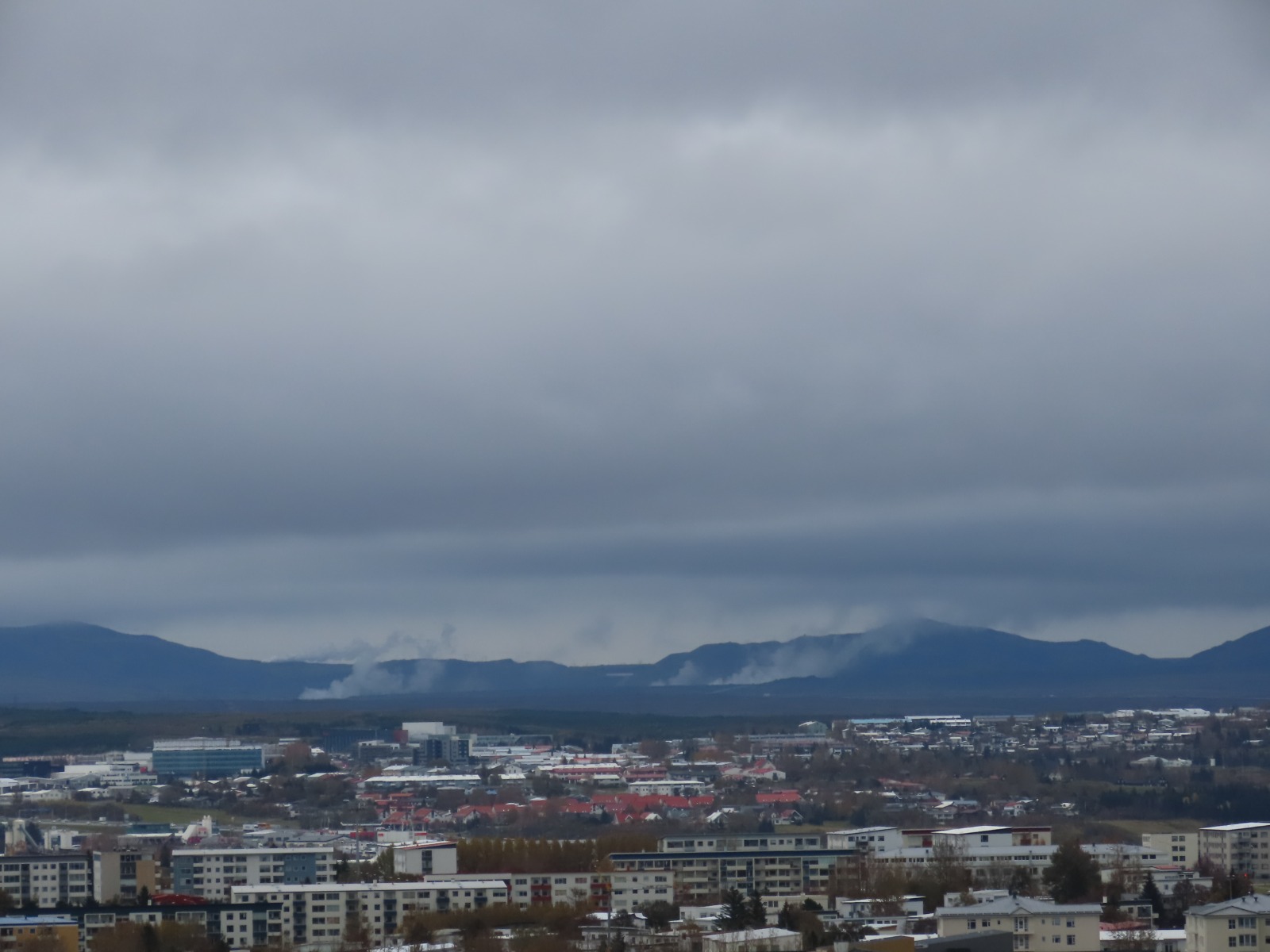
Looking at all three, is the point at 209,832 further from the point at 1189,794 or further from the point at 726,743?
the point at 726,743

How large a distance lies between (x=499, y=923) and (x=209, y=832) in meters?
25.3

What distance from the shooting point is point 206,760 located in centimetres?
10306

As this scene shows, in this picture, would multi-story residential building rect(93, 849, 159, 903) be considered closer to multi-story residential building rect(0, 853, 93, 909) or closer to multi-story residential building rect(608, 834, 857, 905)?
multi-story residential building rect(0, 853, 93, 909)

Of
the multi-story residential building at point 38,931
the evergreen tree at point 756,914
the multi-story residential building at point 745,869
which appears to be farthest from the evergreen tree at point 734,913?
the multi-story residential building at point 38,931

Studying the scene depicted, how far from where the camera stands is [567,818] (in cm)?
6769

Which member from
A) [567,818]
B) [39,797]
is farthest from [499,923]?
[39,797]

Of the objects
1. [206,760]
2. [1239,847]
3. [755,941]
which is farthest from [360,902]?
[206,760]

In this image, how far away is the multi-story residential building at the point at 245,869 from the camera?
153 ft

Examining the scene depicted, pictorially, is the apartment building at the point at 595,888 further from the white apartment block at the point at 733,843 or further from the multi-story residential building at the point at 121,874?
the multi-story residential building at the point at 121,874

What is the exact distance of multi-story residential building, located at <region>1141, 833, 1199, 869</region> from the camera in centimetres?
4922

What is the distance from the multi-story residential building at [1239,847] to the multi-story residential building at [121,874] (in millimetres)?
22047

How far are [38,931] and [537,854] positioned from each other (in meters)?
12.5

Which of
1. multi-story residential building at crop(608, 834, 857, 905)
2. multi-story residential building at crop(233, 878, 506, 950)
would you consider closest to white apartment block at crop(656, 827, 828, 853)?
multi-story residential building at crop(608, 834, 857, 905)

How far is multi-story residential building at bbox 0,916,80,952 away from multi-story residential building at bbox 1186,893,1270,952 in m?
16.6
